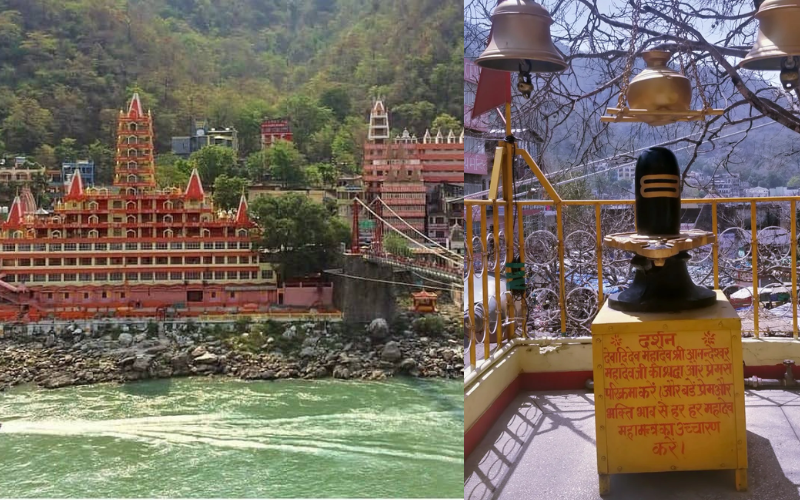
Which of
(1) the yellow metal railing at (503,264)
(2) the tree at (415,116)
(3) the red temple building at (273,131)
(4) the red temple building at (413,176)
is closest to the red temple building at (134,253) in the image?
(3) the red temple building at (273,131)

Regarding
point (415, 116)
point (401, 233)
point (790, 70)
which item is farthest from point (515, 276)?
point (415, 116)

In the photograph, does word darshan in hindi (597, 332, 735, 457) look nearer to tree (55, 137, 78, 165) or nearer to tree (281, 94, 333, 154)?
tree (281, 94, 333, 154)

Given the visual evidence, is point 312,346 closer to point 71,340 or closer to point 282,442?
point 282,442

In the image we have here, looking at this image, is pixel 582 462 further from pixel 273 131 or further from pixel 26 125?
pixel 26 125

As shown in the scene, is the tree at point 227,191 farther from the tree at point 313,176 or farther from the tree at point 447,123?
the tree at point 447,123

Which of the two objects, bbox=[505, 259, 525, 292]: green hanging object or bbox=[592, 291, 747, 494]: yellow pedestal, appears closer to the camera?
bbox=[592, 291, 747, 494]: yellow pedestal

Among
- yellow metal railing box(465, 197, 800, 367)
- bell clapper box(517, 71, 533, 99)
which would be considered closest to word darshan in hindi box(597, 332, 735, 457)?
yellow metal railing box(465, 197, 800, 367)

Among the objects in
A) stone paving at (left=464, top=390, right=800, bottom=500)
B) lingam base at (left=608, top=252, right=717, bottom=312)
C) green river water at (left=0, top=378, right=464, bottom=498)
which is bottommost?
green river water at (left=0, top=378, right=464, bottom=498)
